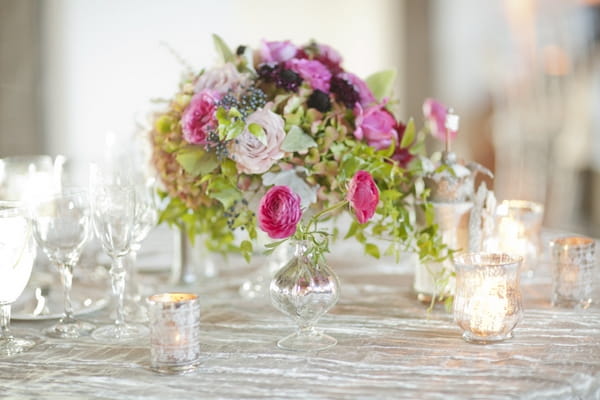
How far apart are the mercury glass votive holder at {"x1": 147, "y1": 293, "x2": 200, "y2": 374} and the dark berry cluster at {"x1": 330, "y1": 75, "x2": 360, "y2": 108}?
0.48 meters

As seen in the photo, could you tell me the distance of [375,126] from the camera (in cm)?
141

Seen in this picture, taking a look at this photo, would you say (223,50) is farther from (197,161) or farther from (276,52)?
(197,161)

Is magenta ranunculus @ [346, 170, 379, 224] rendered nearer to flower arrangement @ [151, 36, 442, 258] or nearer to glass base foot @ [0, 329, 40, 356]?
flower arrangement @ [151, 36, 442, 258]

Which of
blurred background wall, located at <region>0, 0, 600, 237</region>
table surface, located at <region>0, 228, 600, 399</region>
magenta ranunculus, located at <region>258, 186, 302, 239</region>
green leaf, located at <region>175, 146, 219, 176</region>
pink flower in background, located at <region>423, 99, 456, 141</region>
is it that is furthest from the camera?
blurred background wall, located at <region>0, 0, 600, 237</region>

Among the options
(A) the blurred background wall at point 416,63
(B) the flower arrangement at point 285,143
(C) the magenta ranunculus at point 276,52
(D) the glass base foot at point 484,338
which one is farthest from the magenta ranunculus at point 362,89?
(A) the blurred background wall at point 416,63

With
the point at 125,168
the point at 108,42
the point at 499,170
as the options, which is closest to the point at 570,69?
the point at 499,170

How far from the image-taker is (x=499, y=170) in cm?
516

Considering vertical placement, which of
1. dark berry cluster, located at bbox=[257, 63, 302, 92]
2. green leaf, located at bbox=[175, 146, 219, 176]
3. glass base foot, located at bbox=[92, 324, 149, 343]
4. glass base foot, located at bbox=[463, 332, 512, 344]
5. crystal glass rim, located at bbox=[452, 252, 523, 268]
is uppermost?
dark berry cluster, located at bbox=[257, 63, 302, 92]

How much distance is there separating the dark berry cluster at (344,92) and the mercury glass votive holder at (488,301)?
0.36m

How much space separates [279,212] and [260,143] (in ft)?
0.59

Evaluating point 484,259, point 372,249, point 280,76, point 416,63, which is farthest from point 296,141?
point 416,63

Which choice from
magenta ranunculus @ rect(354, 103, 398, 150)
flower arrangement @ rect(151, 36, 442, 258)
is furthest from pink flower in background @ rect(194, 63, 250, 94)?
magenta ranunculus @ rect(354, 103, 398, 150)

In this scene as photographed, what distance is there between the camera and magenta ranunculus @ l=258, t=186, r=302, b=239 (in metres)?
1.16

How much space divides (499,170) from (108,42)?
2.60 m
